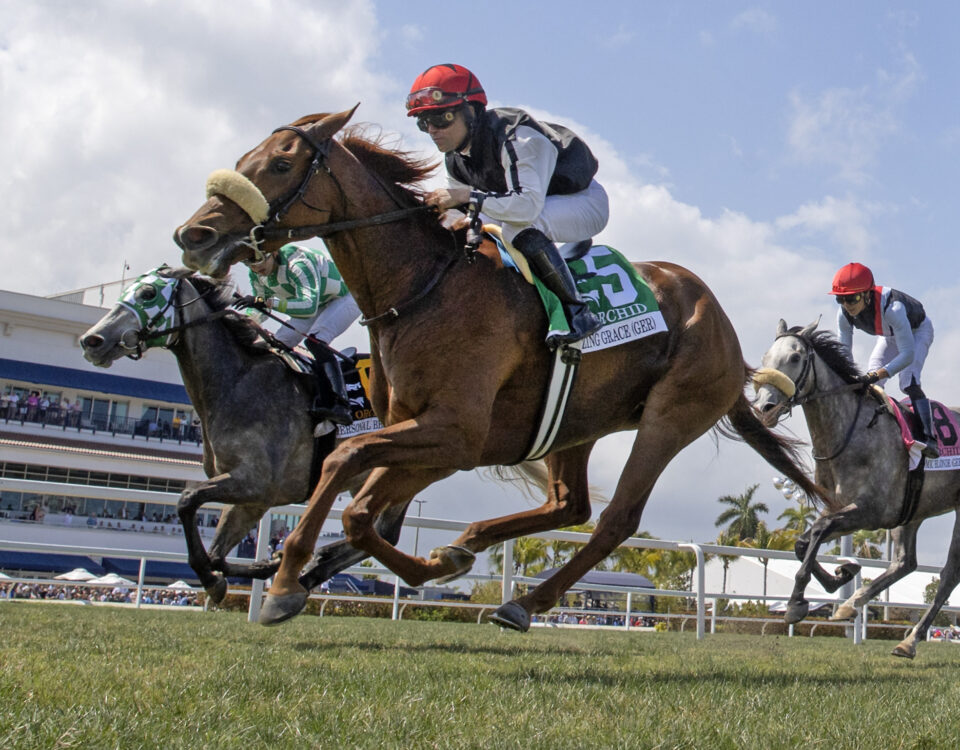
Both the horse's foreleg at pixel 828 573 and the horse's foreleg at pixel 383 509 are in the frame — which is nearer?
the horse's foreleg at pixel 383 509

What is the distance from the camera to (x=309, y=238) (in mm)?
5188

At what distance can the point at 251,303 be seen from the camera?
835cm

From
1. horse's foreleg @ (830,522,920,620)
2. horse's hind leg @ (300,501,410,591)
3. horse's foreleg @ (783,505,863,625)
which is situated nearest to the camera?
horse's hind leg @ (300,501,410,591)

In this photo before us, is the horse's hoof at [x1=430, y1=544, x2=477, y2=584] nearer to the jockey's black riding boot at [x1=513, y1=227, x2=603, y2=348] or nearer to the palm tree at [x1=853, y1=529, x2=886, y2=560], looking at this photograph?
the jockey's black riding boot at [x1=513, y1=227, x2=603, y2=348]

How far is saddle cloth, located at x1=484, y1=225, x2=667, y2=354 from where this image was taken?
541 cm

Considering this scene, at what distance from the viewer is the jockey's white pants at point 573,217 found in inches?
216

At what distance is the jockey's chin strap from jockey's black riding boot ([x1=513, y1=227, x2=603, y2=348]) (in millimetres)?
595

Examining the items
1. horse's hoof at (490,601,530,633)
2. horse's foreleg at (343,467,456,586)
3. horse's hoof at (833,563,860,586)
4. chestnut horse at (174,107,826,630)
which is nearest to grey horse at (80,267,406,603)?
horse's foreleg at (343,467,456,586)

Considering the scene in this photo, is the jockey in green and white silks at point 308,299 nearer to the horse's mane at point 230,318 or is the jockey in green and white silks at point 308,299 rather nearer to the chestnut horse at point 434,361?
the horse's mane at point 230,318

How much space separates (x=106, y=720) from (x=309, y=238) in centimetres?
287

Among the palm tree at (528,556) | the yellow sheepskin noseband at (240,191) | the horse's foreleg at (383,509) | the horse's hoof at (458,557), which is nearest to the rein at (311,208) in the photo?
the yellow sheepskin noseband at (240,191)

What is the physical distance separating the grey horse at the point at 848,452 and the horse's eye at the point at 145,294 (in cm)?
518

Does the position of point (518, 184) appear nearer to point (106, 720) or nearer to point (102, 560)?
point (106, 720)

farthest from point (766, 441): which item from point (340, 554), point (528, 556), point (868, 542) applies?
point (868, 542)
